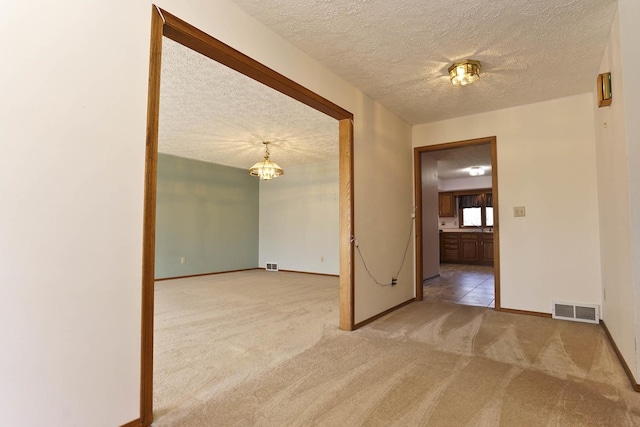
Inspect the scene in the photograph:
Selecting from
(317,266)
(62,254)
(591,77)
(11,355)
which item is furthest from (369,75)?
(317,266)

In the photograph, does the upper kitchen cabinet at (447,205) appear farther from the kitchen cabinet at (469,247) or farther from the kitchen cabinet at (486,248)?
the kitchen cabinet at (486,248)

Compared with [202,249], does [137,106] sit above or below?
above

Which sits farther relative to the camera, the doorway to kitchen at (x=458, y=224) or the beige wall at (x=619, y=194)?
the doorway to kitchen at (x=458, y=224)

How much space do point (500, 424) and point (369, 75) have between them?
271cm

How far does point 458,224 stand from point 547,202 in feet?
20.1

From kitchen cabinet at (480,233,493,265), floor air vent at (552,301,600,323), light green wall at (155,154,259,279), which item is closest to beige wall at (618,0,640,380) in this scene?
floor air vent at (552,301,600,323)

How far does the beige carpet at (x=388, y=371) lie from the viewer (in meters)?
1.63

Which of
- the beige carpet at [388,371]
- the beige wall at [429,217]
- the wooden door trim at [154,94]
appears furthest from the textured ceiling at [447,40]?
the beige wall at [429,217]

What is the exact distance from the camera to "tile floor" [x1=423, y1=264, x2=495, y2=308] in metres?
4.31

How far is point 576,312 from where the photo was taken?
329 centimetres

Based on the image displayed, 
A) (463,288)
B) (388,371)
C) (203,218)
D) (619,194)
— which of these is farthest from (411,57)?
(203,218)

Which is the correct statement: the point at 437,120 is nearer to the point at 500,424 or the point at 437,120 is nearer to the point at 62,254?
the point at 500,424

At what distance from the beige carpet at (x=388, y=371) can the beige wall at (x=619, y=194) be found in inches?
12.3

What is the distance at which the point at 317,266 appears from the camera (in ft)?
23.0
